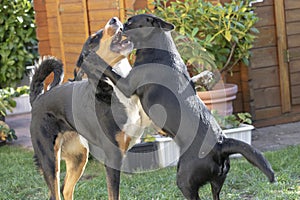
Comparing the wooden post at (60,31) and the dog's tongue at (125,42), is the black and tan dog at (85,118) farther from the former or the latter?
the wooden post at (60,31)

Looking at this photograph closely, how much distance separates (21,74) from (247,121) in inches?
200

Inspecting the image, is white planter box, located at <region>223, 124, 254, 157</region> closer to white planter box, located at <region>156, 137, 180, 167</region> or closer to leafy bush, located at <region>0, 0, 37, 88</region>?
white planter box, located at <region>156, 137, 180, 167</region>

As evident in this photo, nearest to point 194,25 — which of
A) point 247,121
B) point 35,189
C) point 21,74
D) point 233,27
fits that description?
point 233,27

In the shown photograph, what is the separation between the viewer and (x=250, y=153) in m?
2.77

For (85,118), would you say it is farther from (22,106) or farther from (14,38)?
(22,106)

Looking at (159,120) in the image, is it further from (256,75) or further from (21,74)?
(21,74)

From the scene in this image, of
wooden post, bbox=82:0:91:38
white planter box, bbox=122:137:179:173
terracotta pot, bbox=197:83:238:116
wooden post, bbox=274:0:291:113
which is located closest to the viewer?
white planter box, bbox=122:137:179:173

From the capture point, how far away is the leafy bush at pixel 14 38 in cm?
977

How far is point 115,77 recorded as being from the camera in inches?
126

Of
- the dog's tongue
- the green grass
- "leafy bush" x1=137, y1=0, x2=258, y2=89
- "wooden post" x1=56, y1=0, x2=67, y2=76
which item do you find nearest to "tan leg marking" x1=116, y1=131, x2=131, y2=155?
Answer: the dog's tongue

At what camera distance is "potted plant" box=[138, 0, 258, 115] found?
19.3ft

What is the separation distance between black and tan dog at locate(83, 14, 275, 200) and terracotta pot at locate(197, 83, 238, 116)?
9.30ft

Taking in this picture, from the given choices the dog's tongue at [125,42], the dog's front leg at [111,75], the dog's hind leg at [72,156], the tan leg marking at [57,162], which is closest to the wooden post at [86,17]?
the dog's hind leg at [72,156]

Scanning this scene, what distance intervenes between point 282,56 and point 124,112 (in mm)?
4190
